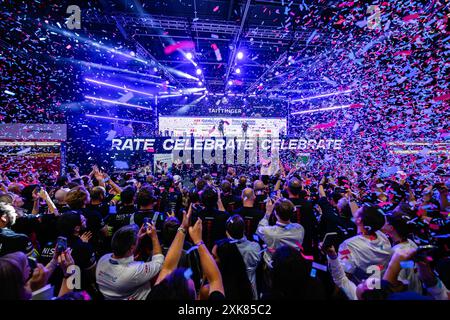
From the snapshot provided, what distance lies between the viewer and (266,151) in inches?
379

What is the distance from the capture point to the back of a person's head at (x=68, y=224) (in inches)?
72.6

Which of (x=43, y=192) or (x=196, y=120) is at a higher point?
(x=196, y=120)

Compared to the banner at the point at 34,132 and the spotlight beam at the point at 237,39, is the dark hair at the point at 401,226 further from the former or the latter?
the banner at the point at 34,132

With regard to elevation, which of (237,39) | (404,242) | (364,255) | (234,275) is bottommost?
(234,275)

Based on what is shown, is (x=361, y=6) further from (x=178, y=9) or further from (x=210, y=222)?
(x=210, y=222)

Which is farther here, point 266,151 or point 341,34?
point 266,151

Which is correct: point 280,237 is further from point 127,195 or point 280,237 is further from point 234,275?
point 127,195

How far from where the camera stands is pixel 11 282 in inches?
40.7

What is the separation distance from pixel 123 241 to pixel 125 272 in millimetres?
198

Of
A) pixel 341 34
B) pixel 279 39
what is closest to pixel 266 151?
pixel 279 39

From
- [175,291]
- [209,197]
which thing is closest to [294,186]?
[209,197]

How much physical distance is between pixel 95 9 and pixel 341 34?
8054 mm

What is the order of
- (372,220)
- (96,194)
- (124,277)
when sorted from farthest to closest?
1. (96,194)
2. (372,220)
3. (124,277)
